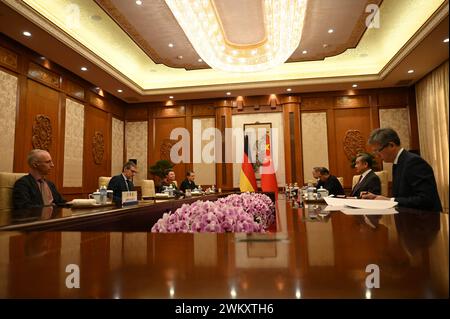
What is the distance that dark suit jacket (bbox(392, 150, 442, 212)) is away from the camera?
1.81 meters

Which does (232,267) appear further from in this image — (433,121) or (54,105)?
(433,121)

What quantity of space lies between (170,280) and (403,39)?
6815mm

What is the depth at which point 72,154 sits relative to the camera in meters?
5.86

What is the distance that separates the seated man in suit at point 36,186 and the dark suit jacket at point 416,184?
266 centimetres

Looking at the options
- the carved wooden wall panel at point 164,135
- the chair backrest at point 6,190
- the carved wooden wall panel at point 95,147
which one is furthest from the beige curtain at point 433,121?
the carved wooden wall panel at point 95,147

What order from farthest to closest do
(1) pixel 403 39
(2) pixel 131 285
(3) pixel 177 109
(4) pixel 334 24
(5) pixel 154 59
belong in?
1. (3) pixel 177 109
2. (5) pixel 154 59
3. (1) pixel 403 39
4. (4) pixel 334 24
5. (2) pixel 131 285

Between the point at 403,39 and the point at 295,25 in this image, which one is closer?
the point at 295,25

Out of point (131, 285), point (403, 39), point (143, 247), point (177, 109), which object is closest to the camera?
point (131, 285)

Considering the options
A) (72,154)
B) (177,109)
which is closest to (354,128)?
(177,109)

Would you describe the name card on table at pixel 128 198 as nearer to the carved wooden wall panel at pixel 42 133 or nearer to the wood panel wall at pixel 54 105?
the wood panel wall at pixel 54 105

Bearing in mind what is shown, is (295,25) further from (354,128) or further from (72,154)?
(72,154)

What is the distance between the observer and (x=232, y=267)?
35 cm

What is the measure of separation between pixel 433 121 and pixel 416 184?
5.41 metres

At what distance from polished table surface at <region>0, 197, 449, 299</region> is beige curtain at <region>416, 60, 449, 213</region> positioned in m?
6.54
